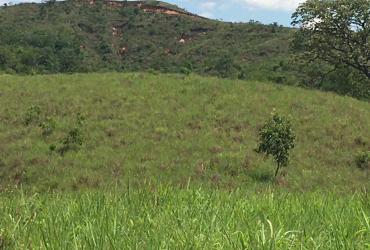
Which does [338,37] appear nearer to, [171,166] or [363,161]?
[363,161]

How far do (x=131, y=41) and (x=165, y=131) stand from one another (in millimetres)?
72489

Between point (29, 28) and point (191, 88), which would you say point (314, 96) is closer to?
point (191, 88)

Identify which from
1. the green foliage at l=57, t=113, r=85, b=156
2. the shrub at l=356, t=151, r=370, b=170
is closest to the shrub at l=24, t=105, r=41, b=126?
the green foliage at l=57, t=113, r=85, b=156

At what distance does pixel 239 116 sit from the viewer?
36531mm

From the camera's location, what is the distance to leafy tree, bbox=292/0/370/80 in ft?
128

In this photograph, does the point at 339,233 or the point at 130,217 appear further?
the point at 130,217

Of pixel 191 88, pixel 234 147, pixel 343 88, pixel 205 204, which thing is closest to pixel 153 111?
pixel 191 88

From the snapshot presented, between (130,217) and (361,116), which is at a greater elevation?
(130,217)

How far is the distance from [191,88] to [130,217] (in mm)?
38600

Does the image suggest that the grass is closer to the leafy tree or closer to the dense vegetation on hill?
the leafy tree

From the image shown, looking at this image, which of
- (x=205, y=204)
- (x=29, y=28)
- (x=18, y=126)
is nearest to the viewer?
(x=205, y=204)

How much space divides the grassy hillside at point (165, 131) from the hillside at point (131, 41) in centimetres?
1692

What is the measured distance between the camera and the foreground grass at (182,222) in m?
2.50

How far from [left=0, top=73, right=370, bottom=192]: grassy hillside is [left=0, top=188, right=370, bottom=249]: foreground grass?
19.3 metres
